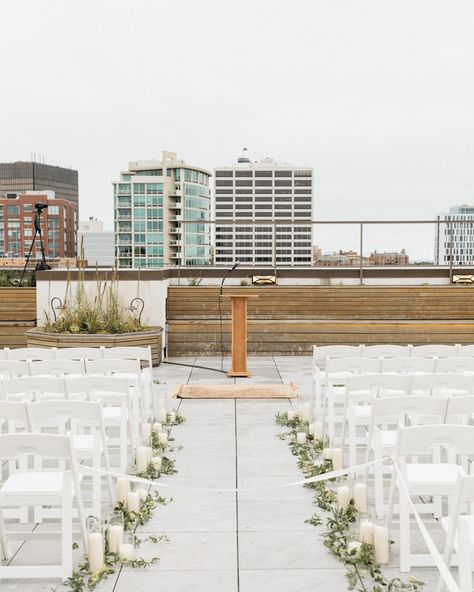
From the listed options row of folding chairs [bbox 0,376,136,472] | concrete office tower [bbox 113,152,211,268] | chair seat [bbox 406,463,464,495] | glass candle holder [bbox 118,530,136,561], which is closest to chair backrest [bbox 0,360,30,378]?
row of folding chairs [bbox 0,376,136,472]

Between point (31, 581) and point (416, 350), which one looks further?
point (416, 350)

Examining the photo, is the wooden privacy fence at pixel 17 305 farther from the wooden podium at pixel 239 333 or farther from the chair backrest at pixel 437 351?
the chair backrest at pixel 437 351

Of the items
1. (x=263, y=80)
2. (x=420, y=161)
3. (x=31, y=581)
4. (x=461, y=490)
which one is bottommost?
(x=31, y=581)

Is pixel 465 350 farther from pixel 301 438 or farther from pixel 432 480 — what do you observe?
pixel 432 480

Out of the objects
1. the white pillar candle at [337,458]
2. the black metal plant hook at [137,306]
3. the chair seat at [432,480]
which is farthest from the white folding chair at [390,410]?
the black metal plant hook at [137,306]

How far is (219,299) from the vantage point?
14.3 meters

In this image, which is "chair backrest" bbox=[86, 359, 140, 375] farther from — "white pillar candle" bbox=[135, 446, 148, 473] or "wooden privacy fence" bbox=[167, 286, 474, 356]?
"wooden privacy fence" bbox=[167, 286, 474, 356]

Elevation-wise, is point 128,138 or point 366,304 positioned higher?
point 128,138

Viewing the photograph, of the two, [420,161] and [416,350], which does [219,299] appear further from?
[420,161]

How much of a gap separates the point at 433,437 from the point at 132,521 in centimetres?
210

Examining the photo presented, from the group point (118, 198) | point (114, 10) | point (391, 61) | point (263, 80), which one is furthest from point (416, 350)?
point (118, 198)

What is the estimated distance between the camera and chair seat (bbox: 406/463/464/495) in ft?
15.1

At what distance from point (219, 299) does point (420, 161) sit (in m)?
28.4

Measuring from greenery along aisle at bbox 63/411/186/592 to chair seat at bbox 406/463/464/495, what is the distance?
1570 mm
